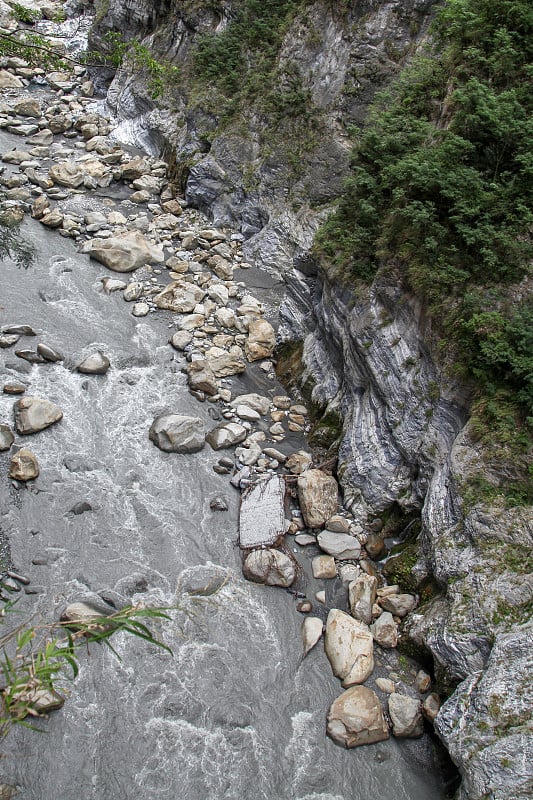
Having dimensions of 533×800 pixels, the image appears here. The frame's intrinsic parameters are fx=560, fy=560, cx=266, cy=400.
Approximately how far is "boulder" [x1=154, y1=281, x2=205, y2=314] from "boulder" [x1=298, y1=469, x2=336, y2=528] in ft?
21.6

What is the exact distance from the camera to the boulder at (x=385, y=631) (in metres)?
9.47

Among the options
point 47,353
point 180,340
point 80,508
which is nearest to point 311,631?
point 80,508

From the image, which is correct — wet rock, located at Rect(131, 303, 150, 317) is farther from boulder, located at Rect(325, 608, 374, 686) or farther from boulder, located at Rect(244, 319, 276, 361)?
boulder, located at Rect(325, 608, 374, 686)

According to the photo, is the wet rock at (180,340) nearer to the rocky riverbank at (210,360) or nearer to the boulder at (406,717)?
the rocky riverbank at (210,360)

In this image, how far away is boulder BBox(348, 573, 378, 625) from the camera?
9.77 m

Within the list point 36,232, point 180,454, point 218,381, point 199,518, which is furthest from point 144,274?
point 199,518

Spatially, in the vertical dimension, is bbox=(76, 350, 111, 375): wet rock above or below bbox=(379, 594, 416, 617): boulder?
below

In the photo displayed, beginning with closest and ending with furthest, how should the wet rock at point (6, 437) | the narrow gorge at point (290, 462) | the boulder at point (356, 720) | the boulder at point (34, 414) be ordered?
1. the narrow gorge at point (290, 462)
2. the boulder at point (356, 720)
3. the wet rock at point (6, 437)
4. the boulder at point (34, 414)

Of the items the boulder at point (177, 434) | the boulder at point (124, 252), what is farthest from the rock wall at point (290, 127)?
the boulder at point (177, 434)

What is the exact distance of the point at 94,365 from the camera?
1323cm

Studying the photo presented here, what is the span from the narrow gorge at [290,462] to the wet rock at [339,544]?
0.20 ft

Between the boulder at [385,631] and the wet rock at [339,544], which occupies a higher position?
the boulder at [385,631]

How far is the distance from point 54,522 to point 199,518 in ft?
8.77

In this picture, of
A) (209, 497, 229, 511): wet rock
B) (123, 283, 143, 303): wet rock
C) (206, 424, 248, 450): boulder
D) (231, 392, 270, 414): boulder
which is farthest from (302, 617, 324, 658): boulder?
(123, 283, 143, 303): wet rock
